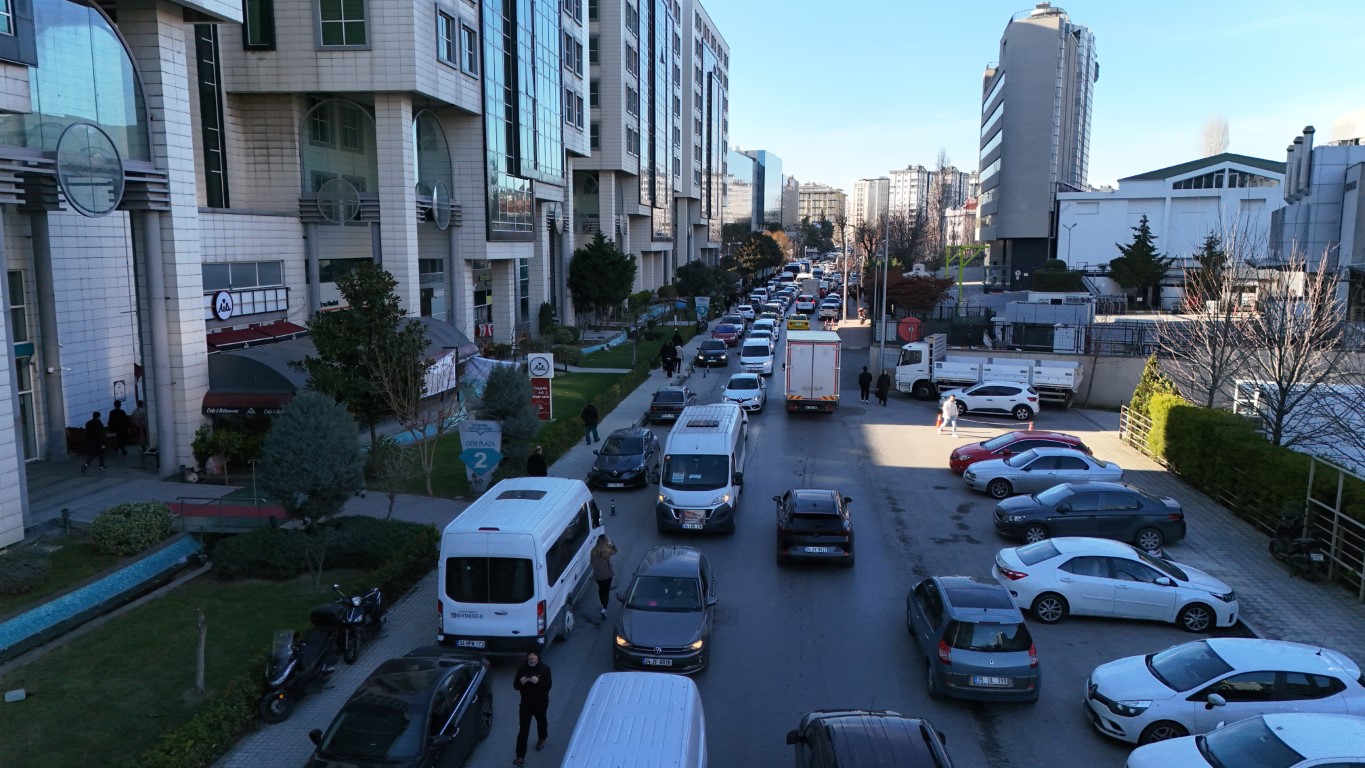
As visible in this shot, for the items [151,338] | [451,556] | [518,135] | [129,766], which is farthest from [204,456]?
[518,135]

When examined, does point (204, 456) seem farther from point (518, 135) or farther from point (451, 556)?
point (518, 135)

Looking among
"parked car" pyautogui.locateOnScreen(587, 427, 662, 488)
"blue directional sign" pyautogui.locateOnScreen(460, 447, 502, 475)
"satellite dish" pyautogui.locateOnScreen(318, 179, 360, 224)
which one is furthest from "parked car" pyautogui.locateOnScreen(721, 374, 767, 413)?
"satellite dish" pyautogui.locateOnScreen(318, 179, 360, 224)

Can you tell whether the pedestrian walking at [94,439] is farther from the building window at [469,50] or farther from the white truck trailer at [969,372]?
the white truck trailer at [969,372]

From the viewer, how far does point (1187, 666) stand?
37.1 ft

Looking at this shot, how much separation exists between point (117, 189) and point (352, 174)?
50.3 feet

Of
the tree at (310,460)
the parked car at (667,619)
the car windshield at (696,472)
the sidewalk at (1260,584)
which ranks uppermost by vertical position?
the tree at (310,460)

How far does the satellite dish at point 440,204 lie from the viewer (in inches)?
1519

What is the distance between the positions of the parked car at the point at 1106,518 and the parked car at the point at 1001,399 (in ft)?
49.3

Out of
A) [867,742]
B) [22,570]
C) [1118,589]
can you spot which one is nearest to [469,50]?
[22,570]

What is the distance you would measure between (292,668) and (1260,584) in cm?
1687

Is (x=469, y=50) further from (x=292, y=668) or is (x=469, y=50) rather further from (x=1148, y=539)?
(x=292, y=668)

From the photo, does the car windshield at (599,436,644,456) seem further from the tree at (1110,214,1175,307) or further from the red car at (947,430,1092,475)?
the tree at (1110,214,1175,307)

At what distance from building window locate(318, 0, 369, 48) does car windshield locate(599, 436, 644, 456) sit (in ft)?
59.5

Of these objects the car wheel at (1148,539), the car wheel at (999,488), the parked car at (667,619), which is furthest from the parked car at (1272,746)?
the car wheel at (999,488)
